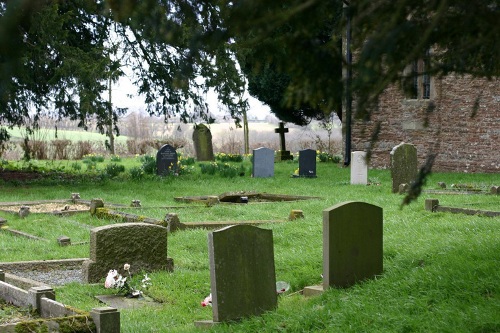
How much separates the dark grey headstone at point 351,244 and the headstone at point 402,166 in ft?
31.6

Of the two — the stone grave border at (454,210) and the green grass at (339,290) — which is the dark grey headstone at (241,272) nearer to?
the green grass at (339,290)

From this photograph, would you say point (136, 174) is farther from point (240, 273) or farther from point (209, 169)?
point (240, 273)

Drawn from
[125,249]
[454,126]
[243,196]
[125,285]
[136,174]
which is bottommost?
[125,285]

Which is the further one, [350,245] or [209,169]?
[209,169]

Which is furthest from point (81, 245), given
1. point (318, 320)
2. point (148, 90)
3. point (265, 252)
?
point (148, 90)

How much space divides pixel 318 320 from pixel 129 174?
17267mm

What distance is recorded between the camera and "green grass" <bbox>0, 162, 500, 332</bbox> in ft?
22.7

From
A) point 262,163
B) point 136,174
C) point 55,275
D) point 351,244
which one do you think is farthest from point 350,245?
point 262,163

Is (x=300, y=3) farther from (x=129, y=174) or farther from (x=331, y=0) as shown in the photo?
(x=129, y=174)

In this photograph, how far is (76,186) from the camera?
2119 centimetres

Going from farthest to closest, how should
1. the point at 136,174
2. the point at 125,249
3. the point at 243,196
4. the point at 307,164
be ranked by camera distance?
the point at 307,164
the point at 136,174
the point at 243,196
the point at 125,249

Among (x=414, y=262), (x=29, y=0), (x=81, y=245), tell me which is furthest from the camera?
(x=81, y=245)

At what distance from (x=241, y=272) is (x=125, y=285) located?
189cm

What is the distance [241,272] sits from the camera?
763 centimetres
